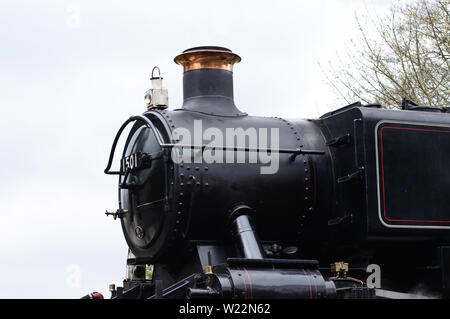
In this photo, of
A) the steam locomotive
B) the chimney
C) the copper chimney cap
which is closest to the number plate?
the steam locomotive

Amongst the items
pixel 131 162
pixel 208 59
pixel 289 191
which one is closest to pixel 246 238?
pixel 289 191

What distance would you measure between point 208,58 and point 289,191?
1.34 meters

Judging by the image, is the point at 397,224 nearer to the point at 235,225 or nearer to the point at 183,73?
the point at 235,225

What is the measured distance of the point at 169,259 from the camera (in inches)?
238

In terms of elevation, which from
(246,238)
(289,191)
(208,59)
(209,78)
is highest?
(208,59)

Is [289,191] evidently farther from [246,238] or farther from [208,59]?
[208,59]

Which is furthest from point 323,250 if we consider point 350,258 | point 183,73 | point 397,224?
point 183,73

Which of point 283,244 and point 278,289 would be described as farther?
point 283,244

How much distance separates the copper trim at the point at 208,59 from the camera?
20.8ft

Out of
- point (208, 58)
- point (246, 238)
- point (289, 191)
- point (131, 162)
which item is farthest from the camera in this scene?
point (208, 58)

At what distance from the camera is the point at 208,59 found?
20.8 ft

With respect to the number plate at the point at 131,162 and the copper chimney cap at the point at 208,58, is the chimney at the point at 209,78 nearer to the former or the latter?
the copper chimney cap at the point at 208,58
